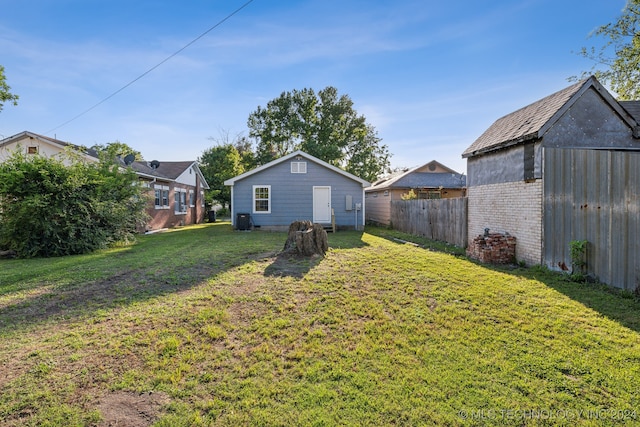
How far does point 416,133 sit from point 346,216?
8.83 metres

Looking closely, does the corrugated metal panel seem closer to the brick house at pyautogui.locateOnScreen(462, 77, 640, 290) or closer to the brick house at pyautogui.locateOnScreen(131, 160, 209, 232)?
the brick house at pyautogui.locateOnScreen(462, 77, 640, 290)

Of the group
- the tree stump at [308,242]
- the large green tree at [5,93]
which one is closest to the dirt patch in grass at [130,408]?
the tree stump at [308,242]

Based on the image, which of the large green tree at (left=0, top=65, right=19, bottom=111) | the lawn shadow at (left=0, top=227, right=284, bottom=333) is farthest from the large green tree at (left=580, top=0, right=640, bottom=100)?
the large green tree at (left=0, top=65, right=19, bottom=111)

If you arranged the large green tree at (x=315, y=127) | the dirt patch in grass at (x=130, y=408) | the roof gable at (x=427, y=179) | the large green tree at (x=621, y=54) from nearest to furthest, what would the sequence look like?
the dirt patch in grass at (x=130, y=408)
the large green tree at (x=621, y=54)
the roof gable at (x=427, y=179)
the large green tree at (x=315, y=127)

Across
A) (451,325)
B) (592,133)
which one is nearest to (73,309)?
(451,325)

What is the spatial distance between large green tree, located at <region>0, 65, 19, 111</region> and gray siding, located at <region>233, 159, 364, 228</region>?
1270cm

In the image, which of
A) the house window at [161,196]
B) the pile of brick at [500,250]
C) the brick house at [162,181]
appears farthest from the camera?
the house window at [161,196]

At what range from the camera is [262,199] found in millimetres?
15539

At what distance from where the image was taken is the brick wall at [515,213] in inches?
262

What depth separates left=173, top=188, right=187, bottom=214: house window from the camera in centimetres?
2030

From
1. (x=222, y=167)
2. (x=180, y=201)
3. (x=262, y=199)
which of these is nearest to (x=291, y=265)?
(x=262, y=199)

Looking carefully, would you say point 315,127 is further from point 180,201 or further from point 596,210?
point 596,210

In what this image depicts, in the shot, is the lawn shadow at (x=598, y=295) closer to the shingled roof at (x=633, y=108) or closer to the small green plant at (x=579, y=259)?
the small green plant at (x=579, y=259)

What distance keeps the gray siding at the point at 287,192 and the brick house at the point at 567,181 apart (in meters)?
7.72
